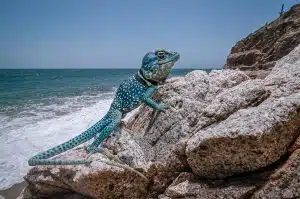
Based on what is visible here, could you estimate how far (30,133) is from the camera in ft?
47.5

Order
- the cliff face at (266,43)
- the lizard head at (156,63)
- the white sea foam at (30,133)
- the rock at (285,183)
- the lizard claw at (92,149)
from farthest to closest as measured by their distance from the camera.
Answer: the cliff face at (266,43)
the white sea foam at (30,133)
the lizard head at (156,63)
the lizard claw at (92,149)
the rock at (285,183)

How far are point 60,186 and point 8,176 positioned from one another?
16.5 ft

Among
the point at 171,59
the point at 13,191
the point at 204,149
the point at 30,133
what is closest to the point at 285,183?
the point at 204,149

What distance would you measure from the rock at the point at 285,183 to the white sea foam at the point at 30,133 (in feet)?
26.3

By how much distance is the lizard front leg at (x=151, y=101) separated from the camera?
5812 mm

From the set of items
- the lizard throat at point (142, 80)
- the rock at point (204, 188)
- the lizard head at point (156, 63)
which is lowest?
the rock at point (204, 188)

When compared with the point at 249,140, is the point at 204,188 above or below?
below

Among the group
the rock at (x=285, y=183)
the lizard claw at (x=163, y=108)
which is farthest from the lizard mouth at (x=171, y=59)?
the rock at (x=285, y=183)

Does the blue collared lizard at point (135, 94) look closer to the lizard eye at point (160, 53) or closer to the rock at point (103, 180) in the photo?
the lizard eye at point (160, 53)

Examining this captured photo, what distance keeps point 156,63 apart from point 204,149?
9.05 feet

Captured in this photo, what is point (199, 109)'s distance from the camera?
5430 millimetres

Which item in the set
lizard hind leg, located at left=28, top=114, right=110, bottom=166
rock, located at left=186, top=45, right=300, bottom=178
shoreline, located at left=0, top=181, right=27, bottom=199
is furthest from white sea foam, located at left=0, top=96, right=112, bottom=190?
rock, located at left=186, top=45, right=300, bottom=178

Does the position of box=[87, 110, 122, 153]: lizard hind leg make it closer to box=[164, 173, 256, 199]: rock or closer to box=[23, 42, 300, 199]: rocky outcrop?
box=[23, 42, 300, 199]: rocky outcrop

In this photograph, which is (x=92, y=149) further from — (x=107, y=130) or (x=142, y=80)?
(x=142, y=80)
